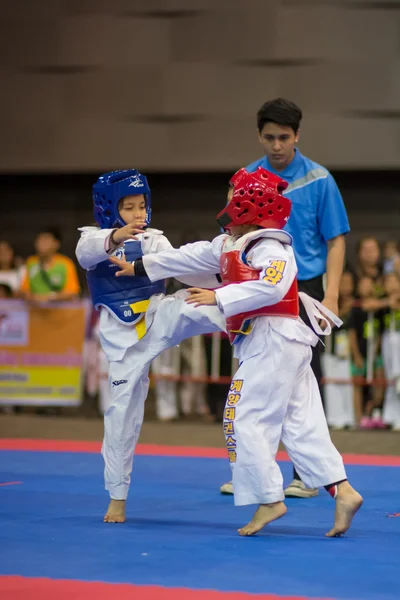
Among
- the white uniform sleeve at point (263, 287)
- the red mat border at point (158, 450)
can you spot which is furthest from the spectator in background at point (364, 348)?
the white uniform sleeve at point (263, 287)

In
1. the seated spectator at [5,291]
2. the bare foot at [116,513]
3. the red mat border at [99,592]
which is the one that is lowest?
the bare foot at [116,513]

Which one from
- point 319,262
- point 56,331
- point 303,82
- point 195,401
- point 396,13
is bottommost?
point 195,401

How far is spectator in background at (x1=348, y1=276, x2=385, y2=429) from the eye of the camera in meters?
7.93

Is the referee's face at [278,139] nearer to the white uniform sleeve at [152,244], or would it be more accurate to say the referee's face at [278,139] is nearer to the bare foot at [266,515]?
the white uniform sleeve at [152,244]

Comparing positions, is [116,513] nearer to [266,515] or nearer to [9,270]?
[266,515]

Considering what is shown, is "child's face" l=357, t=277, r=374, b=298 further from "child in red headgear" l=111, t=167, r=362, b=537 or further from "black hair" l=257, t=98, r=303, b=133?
"child in red headgear" l=111, t=167, r=362, b=537

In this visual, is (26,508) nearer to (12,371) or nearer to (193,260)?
(193,260)

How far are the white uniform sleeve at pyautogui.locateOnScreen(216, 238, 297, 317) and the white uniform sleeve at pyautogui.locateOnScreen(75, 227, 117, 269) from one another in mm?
580

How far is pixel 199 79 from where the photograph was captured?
1036 centimetres

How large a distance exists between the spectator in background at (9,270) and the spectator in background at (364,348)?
312 centimetres

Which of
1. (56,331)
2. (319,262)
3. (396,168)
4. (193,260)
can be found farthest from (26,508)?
(396,168)

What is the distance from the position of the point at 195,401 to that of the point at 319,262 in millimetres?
4202

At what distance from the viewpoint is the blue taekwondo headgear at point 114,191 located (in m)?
3.81

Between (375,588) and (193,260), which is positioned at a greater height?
(193,260)
